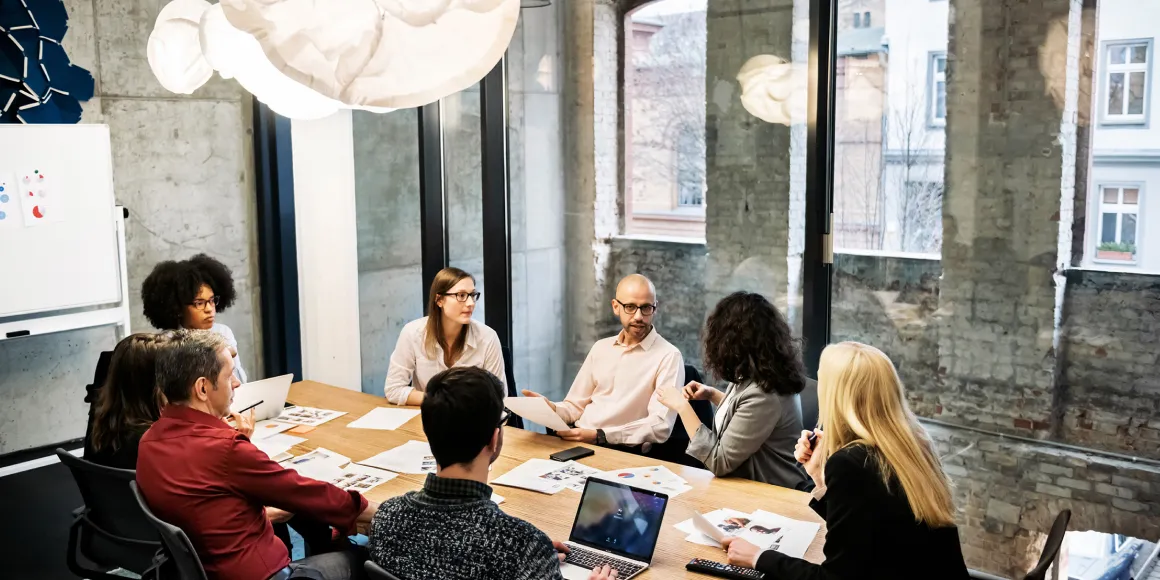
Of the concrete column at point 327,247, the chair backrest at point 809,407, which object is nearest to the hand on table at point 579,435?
the chair backrest at point 809,407

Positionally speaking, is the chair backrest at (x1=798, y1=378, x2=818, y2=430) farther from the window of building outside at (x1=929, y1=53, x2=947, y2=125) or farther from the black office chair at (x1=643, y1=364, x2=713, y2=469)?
the window of building outside at (x1=929, y1=53, x2=947, y2=125)

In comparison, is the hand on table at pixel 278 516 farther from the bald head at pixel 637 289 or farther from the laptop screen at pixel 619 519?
the bald head at pixel 637 289

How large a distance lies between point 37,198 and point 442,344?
218 cm

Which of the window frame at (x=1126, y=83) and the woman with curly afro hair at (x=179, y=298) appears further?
the woman with curly afro hair at (x=179, y=298)

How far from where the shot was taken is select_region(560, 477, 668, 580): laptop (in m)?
2.68

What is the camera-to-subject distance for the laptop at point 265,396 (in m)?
4.14

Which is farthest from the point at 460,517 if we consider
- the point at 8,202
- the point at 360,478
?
the point at 8,202

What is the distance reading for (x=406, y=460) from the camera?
3.70 metres

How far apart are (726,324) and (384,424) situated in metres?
1.63

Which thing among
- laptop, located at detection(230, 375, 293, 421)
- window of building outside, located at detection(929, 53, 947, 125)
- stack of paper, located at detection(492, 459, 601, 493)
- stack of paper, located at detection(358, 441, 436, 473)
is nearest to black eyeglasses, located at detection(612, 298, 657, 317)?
stack of paper, located at detection(492, 459, 601, 493)

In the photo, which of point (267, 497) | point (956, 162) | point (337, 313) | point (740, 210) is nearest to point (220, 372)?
point (267, 497)

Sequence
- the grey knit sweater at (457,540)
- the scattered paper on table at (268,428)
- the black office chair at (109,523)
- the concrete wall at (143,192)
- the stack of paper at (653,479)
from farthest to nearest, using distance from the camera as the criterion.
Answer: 1. the concrete wall at (143,192)
2. the scattered paper on table at (268,428)
3. the stack of paper at (653,479)
4. the black office chair at (109,523)
5. the grey knit sweater at (457,540)

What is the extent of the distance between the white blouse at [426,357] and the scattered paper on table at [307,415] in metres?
0.34

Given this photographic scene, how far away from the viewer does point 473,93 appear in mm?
5711
